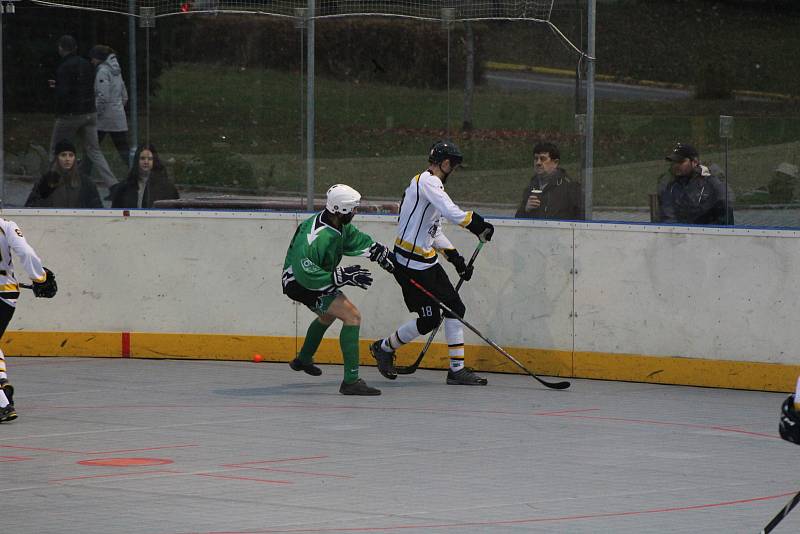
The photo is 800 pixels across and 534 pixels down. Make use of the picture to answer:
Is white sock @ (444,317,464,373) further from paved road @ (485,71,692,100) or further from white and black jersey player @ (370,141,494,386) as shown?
paved road @ (485,71,692,100)

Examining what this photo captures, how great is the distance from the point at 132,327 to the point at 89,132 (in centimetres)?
167

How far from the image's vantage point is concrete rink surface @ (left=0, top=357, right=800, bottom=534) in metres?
7.16

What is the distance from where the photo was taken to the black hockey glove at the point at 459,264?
11.6 metres

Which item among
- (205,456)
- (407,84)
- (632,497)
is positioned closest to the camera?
(632,497)

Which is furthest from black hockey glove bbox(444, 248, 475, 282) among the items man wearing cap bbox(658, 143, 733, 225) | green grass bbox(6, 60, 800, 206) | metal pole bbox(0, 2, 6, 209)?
metal pole bbox(0, 2, 6, 209)

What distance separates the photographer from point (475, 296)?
12.3 m

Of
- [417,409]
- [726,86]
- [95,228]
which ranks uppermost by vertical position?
[726,86]

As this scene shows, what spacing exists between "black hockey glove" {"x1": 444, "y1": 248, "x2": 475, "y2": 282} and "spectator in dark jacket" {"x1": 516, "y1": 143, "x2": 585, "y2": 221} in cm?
96

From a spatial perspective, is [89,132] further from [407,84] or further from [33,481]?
[33,481]

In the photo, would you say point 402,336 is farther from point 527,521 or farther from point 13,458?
point 527,521

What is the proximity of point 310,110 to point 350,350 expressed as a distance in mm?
2814

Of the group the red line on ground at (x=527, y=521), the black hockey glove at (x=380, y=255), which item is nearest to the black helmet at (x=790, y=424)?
the red line on ground at (x=527, y=521)

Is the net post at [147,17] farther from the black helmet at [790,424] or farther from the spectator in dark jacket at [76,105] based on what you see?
the black helmet at [790,424]

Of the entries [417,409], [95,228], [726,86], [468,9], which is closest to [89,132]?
[95,228]
